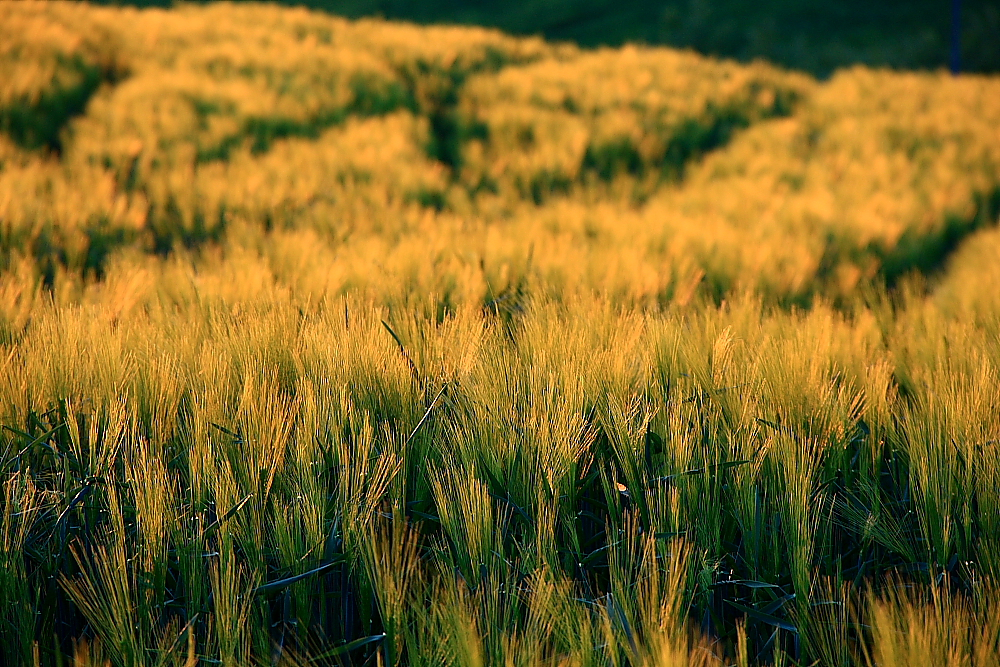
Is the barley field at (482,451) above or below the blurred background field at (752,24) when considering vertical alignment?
below

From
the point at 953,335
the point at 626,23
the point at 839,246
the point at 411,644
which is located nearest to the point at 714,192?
the point at 839,246

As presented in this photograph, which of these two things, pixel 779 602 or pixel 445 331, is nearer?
pixel 779 602

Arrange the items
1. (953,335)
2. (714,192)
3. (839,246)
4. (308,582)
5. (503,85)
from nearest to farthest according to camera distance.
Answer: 1. (308,582)
2. (953,335)
3. (839,246)
4. (714,192)
5. (503,85)

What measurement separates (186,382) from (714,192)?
3715 mm

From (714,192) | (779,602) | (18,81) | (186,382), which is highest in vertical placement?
(18,81)

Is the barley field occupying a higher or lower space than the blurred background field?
lower

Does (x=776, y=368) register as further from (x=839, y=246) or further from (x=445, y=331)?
(x=839, y=246)

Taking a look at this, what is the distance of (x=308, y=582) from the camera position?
105cm

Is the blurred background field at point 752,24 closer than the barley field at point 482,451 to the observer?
No

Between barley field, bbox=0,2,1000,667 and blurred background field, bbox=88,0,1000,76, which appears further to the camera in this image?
blurred background field, bbox=88,0,1000,76

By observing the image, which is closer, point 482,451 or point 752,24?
point 482,451

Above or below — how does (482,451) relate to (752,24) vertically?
below

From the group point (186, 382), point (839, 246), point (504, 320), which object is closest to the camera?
point (186, 382)

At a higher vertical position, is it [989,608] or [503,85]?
[503,85]
